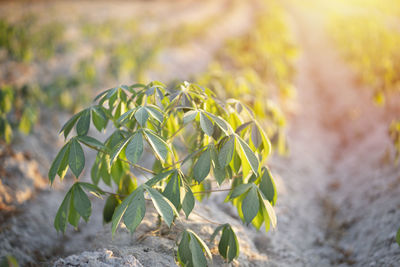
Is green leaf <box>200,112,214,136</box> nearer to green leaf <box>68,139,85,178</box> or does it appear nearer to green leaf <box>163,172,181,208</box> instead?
green leaf <box>163,172,181,208</box>

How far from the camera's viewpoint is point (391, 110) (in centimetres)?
479

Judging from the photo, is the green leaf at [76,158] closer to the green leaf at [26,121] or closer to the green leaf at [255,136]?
the green leaf at [255,136]

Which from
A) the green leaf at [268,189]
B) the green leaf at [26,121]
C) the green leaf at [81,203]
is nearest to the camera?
the green leaf at [81,203]

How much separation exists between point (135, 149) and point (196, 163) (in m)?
0.33

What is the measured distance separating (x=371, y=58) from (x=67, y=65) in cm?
659

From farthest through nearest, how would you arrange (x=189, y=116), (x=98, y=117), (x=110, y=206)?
1. (x=110, y=206)
2. (x=98, y=117)
3. (x=189, y=116)

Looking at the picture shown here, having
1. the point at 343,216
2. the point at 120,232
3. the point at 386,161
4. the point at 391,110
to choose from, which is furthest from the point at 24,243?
the point at 391,110

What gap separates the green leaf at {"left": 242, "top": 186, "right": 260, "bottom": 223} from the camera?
56.4 inches

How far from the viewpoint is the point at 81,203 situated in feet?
5.24

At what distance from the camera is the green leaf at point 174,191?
1.39 meters

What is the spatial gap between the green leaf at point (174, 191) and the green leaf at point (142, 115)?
1.05 ft

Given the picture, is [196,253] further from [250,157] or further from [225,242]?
[250,157]

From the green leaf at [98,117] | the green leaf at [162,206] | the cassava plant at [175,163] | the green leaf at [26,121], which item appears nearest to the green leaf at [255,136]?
the cassava plant at [175,163]

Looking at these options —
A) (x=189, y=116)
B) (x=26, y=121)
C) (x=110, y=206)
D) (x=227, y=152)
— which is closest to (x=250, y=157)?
(x=227, y=152)
